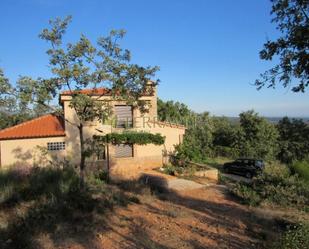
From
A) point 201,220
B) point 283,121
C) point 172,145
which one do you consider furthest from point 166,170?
point 283,121

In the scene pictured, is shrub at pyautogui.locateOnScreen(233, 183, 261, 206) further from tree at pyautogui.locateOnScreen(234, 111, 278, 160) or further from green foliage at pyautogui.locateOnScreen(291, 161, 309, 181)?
tree at pyautogui.locateOnScreen(234, 111, 278, 160)

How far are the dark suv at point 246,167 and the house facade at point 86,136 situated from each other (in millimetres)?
5173

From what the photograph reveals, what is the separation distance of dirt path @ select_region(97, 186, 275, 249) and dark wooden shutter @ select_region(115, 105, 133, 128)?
12.4 meters

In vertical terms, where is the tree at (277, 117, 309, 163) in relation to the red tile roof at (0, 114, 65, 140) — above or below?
below

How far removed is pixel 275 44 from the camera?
31.7 ft

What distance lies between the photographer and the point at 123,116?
25.4 meters

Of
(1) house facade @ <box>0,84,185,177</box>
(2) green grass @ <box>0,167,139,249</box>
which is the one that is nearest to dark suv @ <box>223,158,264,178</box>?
(1) house facade @ <box>0,84,185,177</box>

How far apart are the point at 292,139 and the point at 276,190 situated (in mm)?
29120

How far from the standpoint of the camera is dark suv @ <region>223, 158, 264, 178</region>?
83.7ft

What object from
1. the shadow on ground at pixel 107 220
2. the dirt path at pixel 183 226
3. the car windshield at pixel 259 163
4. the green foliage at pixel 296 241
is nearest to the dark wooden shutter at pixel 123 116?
the car windshield at pixel 259 163

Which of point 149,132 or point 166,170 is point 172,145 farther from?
point 166,170

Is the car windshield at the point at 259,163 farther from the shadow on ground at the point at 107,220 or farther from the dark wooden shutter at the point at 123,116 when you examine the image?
the shadow on ground at the point at 107,220

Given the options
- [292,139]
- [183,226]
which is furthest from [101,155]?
[292,139]

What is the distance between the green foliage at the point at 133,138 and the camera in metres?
24.4
